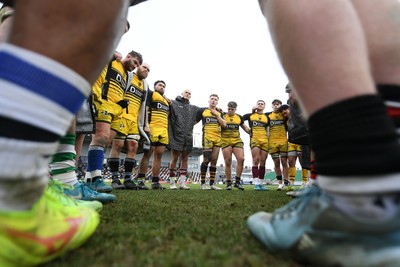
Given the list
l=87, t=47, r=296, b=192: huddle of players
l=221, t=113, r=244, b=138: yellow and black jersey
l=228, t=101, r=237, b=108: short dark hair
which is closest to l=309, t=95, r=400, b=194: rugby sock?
l=87, t=47, r=296, b=192: huddle of players

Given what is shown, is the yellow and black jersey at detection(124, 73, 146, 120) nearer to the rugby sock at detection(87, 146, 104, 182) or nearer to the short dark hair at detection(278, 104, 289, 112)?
the rugby sock at detection(87, 146, 104, 182)

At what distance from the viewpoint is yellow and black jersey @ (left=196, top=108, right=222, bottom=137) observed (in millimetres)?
6160

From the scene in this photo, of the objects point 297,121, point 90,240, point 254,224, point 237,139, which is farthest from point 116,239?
point 237,139

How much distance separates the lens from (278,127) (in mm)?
6109

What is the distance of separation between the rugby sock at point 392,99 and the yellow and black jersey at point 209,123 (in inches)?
218

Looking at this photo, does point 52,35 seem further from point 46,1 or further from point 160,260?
point 160,260

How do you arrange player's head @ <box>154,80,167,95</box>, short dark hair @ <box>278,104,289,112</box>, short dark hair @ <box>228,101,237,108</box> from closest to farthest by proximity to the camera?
player's head @ <box>154,80,167,95</box>, short dark hair @ <box>278,104,289,112</box>, short dark hair @ <box>228,101,237,108</box>

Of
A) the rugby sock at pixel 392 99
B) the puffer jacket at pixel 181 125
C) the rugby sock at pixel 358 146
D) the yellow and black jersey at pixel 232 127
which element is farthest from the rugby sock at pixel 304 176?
the rugby sock at pixel 358 146

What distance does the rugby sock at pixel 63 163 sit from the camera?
1429mm

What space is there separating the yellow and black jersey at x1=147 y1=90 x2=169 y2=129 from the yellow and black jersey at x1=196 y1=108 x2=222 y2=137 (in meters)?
1.20

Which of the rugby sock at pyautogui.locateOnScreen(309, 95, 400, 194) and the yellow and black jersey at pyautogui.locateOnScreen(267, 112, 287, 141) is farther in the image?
the yellow and black jersey at pyautogui.locateOnScreen(267, 112, 287, 141)

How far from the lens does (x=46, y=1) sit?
45 cm

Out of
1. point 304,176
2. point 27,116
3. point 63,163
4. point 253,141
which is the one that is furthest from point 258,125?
point 27,116

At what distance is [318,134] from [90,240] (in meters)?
0.56
